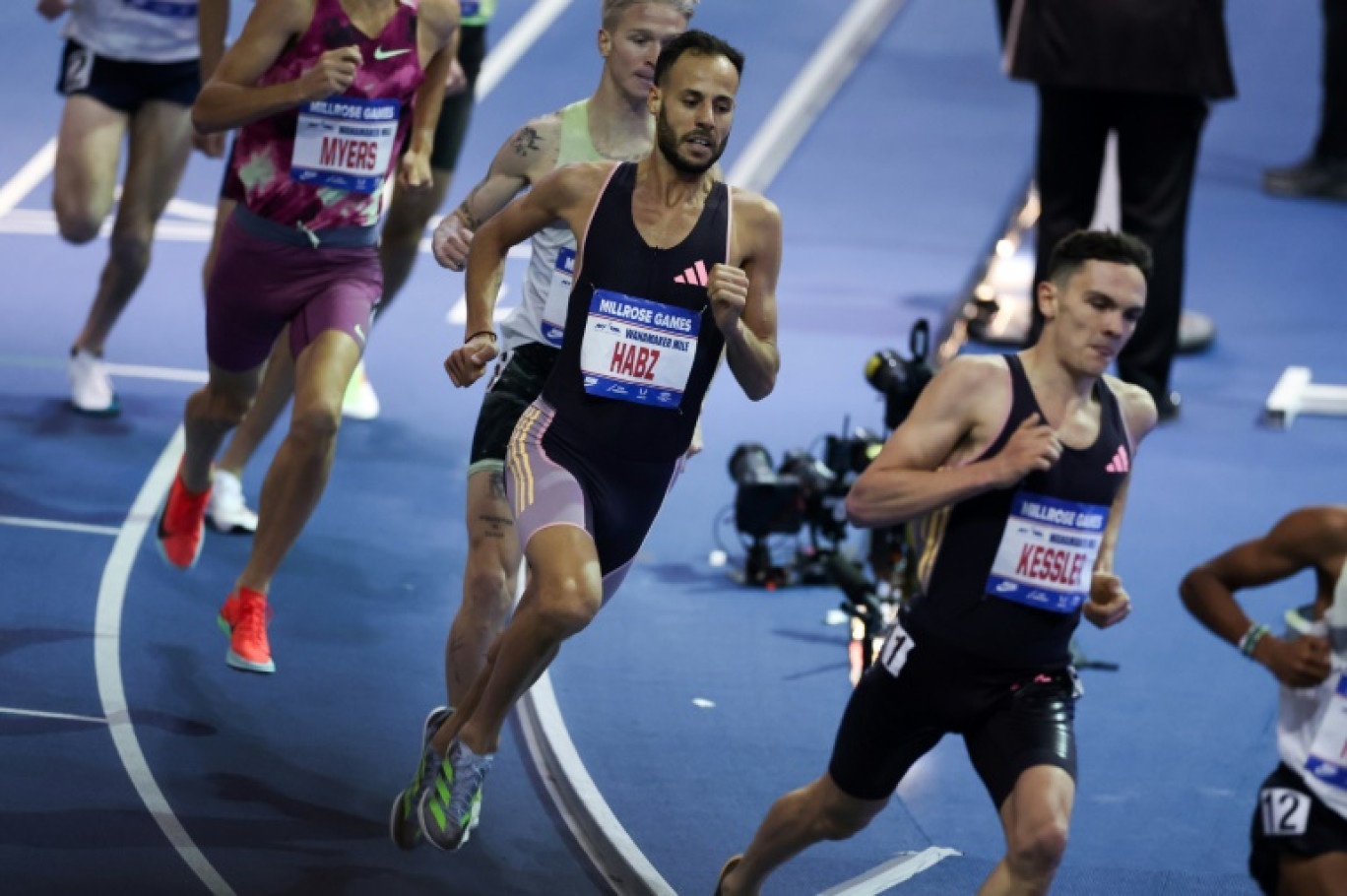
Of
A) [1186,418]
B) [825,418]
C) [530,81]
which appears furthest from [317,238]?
[530,81]

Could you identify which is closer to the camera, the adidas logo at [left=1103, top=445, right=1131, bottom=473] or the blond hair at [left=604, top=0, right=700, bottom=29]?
the adidas logo at [left=1103, top=445, right=1131, bottom=473]

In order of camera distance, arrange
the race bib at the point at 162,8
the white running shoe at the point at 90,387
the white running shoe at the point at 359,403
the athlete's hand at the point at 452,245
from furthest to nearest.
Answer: the white running shoe at the point at 359,403
the white running shoe at the point at 90,387
the race bib at the point at 162,8
the athlete's hand at the point at 452,245

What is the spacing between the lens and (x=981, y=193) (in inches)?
580

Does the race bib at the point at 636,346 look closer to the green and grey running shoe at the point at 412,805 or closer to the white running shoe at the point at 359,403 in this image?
the green and grey running shoe at the point at 412,805

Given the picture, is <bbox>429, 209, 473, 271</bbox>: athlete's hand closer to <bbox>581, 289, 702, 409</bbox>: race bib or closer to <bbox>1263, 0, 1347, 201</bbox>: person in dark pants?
<bbox>581, 289, 702, 409</bbox>: race bib

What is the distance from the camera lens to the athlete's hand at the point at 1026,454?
219 inches

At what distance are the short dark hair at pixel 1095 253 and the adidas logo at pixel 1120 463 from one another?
1.49 feet

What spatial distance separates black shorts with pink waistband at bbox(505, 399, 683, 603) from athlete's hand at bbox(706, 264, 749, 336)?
555 mm

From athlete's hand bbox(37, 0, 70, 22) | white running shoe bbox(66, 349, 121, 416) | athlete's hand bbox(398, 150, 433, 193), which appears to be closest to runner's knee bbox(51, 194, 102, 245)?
white running shoe bbox(66, 349, 121, 416)

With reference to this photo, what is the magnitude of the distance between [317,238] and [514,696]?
6.85ft

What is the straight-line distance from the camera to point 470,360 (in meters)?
5.93

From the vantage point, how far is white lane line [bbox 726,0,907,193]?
14.8m

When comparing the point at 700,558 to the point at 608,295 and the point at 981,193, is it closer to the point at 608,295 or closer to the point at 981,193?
the point at 608,295

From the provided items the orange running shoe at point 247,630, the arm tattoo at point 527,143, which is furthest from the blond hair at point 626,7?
the orange running shoe at point 247,630
